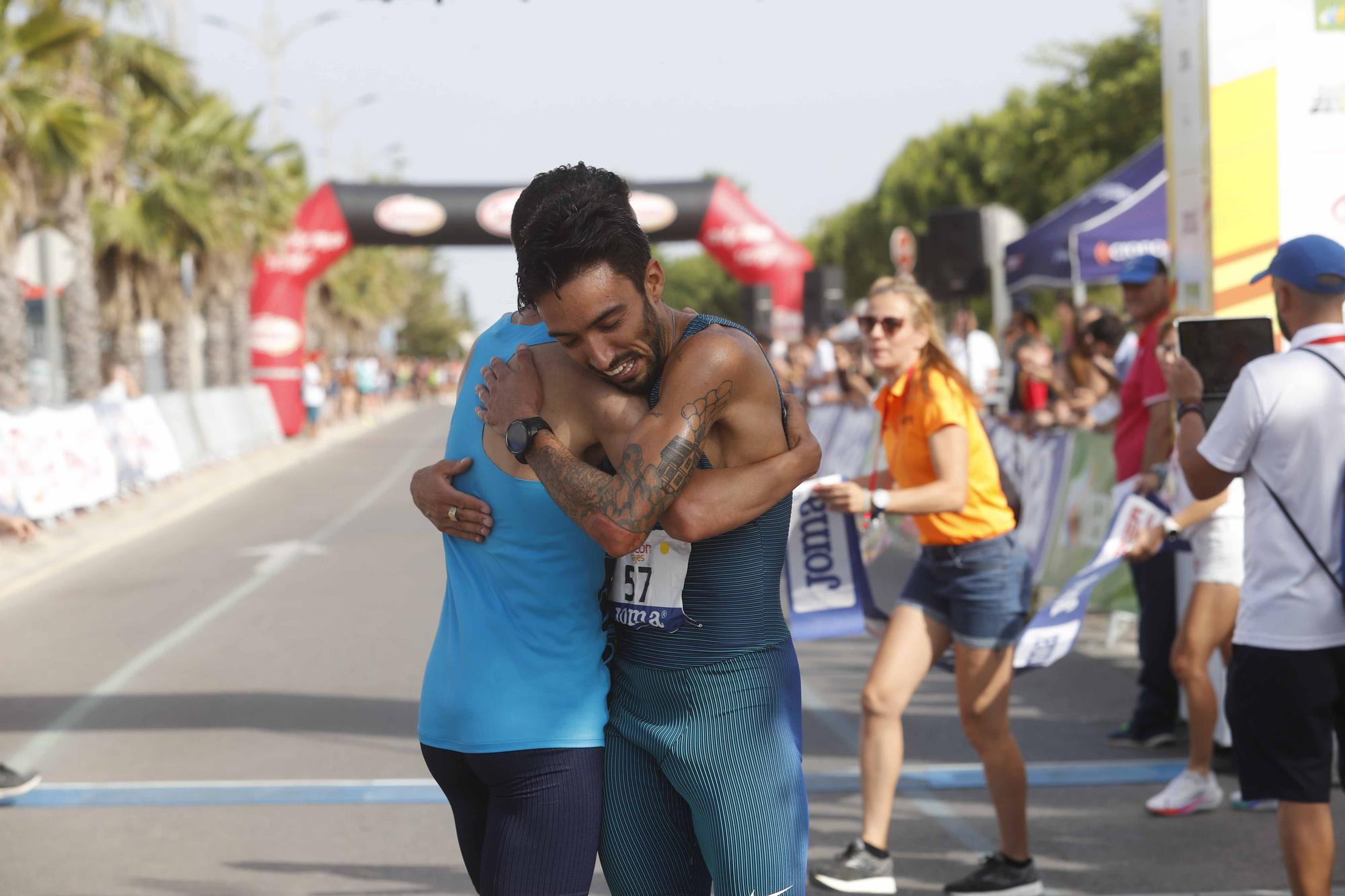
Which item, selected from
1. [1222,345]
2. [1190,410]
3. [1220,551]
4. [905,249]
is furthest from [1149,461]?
[905,249]

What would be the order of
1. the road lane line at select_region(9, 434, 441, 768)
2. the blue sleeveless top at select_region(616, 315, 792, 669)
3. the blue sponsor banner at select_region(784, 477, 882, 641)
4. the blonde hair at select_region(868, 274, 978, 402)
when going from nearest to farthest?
the blue sleeveless top at select_region(616, 315, 792, 669) → the blonde hair at select_region(868, 274, 978, 402) → the blue sponsor banner at select_region(784, 477, 882, 641) → the road lane line at select_region(9, 434, 441, 768)

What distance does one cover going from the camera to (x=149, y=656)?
9523mm

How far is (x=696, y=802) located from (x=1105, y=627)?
783cm

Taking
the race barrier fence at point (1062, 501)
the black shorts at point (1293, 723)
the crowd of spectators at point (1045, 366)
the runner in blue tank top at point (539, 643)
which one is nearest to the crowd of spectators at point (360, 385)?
the runner in blue tank top at point (539, 643)

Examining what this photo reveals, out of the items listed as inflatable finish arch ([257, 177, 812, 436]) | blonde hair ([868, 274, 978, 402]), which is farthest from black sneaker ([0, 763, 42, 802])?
inflatable finish arch ([257, 177, 812, 436])

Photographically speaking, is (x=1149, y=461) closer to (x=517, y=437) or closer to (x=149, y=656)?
(x=517, y=437)

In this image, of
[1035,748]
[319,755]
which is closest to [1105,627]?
[1035,748]

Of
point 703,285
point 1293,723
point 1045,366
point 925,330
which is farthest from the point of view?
point 703,285

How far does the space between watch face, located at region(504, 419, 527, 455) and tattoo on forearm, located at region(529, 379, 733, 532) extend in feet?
0.09

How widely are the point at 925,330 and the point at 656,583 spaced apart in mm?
2736

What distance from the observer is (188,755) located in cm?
699

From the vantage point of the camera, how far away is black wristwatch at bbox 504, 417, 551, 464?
2.70 meters

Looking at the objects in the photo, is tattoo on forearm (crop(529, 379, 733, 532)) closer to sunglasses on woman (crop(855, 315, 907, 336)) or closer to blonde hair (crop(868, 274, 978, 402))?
blonde hair (crop(868, 274, 978, 402))

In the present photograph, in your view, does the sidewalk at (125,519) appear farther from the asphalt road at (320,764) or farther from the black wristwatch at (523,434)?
the black wristwatch at (523,434)
